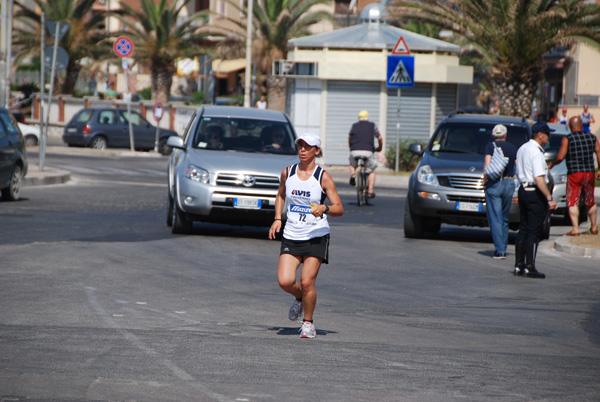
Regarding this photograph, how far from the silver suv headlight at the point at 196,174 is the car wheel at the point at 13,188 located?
240 inches

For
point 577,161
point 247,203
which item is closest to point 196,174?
point 247,203

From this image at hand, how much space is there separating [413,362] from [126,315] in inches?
103

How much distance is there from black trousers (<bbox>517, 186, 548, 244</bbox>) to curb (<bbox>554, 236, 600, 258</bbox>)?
252 centimetres

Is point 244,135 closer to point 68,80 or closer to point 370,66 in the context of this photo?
point 370,66

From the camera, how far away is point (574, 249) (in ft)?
49.5

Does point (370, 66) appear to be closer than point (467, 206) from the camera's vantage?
No

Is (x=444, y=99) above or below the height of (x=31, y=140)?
above

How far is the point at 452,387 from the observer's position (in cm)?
637

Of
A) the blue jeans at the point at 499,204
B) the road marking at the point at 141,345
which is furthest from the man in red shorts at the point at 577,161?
the road marking at the point at 141,345

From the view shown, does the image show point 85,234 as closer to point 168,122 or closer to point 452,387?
point 452,387

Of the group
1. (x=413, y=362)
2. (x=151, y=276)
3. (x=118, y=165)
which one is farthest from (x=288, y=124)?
(x=118, y=165)

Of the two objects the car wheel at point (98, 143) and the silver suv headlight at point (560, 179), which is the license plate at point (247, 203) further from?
the car wheel at point (98, 143)

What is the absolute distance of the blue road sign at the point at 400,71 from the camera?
28.6 meters

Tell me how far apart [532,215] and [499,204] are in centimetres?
149
